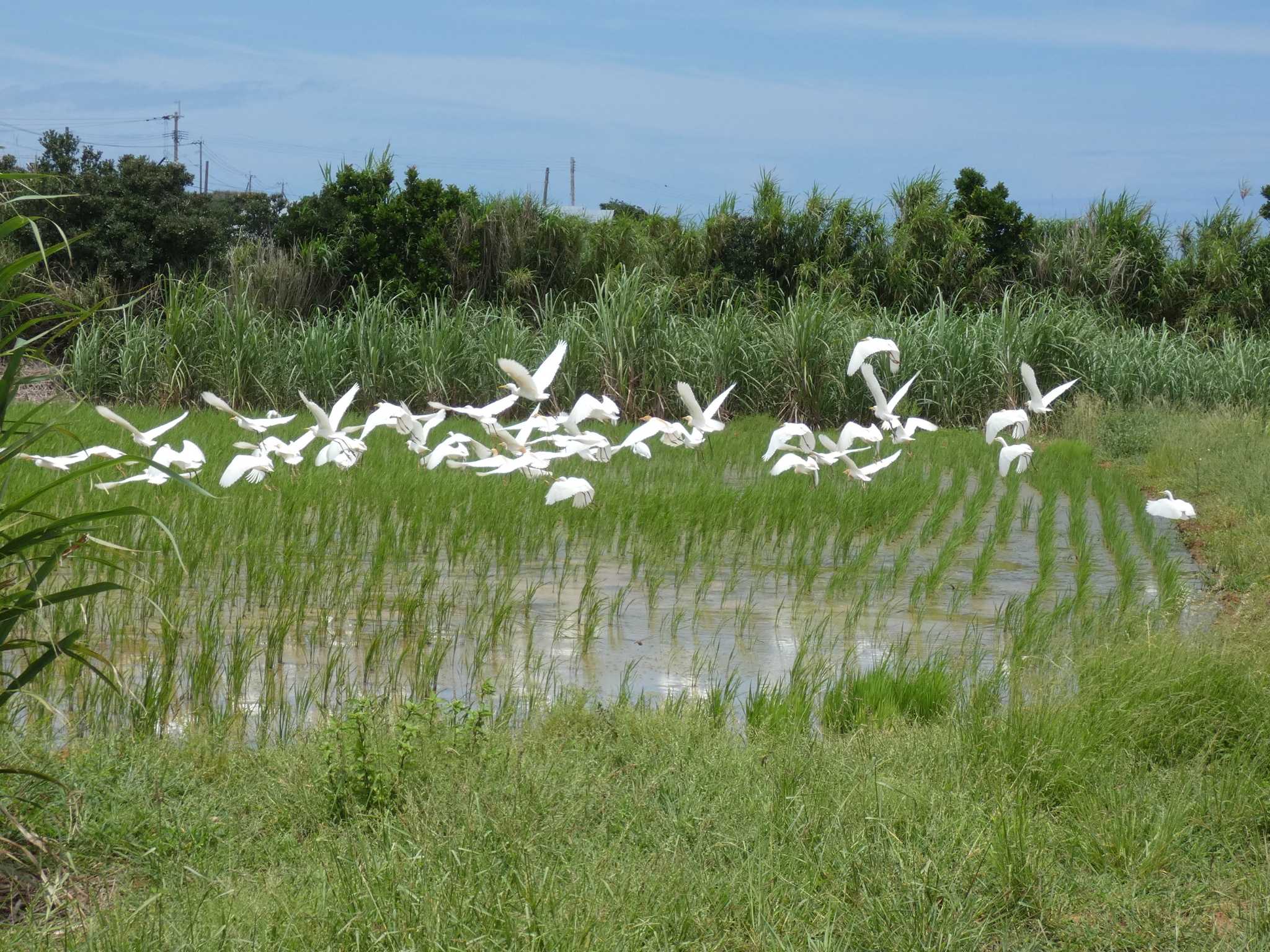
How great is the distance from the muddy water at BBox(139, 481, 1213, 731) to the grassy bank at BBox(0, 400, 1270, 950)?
0.09 metres

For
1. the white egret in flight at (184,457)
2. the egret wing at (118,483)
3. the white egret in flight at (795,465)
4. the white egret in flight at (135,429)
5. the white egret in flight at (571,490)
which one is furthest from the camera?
the white egret in flight at (795,465)

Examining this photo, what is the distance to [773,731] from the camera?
3773 mm

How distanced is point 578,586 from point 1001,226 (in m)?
21.1

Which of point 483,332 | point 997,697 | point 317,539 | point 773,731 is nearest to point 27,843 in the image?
point 773,731

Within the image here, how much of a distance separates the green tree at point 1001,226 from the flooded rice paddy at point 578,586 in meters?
15.6

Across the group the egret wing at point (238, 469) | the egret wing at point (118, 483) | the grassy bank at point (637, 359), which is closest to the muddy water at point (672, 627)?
the egret wing at point (118, 483)

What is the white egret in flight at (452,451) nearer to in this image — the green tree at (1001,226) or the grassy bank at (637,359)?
the grassy bank at (637,359)

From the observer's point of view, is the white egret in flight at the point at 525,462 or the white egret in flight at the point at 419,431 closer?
the white egret in flight at the point at 525,462

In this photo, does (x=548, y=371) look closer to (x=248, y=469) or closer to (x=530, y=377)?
(x=530, y=377)

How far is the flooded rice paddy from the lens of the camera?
14.5 ft

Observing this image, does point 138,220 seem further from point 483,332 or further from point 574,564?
point 574,564

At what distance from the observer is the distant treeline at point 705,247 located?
22.6 m

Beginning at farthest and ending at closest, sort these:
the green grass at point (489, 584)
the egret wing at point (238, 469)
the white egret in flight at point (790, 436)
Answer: the white egret in flight at point (790, 436), the egret wing at point (238, 469), the green grass at point (489, 584)

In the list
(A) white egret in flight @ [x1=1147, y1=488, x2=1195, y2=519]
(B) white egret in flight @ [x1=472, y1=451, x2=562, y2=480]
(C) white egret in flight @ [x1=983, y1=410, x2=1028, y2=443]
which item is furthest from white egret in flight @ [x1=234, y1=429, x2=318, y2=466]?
(A) white egret in flight @ [x1=1147, y1=488, x2=1195, y2=519]
